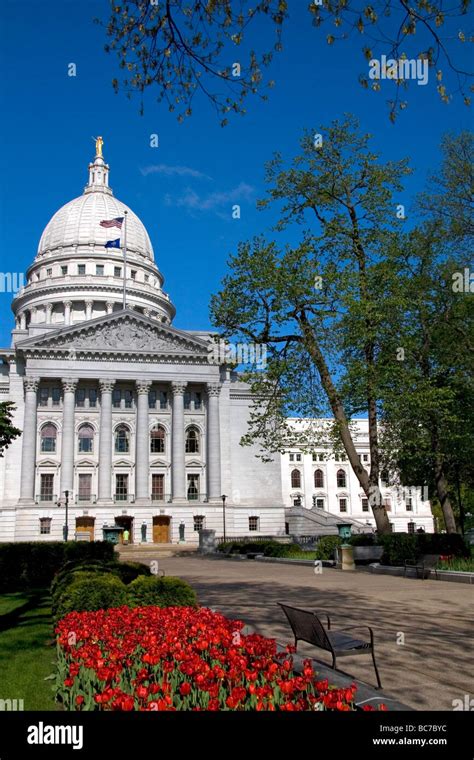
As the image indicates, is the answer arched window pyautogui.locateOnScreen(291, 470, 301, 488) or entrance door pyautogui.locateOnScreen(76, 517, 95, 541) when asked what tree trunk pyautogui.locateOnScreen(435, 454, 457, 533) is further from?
arched window pyautogui.locateOnScreen(291, 470, 301, 488)

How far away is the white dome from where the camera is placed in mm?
94125

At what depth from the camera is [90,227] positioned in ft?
312

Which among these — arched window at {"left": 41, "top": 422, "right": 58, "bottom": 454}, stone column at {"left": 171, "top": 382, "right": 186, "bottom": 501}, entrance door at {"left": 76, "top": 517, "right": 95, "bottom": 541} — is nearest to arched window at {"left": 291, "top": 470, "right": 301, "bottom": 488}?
stone column at {"left": 171, "top": 382, "right": 186, "bottom": 501}

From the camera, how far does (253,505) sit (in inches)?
2776

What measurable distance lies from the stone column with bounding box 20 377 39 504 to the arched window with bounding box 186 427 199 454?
15.3 meters

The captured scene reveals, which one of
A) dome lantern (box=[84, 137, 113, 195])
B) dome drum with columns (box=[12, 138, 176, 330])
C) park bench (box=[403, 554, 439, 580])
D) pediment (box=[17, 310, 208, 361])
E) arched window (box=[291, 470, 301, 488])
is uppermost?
dome lantern (box=[84, 137, 113, 195])

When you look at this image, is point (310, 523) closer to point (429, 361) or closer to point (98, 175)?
point (429, 361)

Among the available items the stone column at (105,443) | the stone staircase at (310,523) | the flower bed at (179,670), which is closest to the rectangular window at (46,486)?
the stone column at (105,443)

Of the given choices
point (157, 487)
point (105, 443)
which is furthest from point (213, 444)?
point (105, 443)

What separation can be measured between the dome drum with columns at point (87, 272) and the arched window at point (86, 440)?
23.0 m

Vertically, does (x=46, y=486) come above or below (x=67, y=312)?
below

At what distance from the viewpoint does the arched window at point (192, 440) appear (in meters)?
70.8

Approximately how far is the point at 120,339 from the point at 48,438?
12.2 meters

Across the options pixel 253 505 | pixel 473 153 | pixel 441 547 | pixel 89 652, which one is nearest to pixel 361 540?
pixel 441 547
